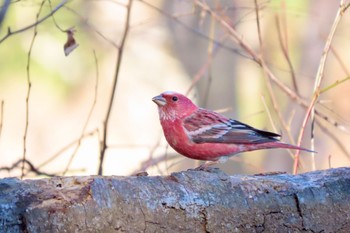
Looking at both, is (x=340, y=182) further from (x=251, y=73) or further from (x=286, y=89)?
(x=251, y=73)

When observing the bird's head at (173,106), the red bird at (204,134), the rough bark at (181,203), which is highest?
the bird's head at (173,106)

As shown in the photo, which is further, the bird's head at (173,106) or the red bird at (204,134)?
the bird's head at (173,106)

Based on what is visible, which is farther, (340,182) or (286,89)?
(286,89)

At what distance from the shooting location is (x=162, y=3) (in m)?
11.2

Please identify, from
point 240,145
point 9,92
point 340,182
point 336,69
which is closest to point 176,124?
point 240,145

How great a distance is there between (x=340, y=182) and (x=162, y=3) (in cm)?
800

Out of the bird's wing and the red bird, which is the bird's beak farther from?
the bird's wing

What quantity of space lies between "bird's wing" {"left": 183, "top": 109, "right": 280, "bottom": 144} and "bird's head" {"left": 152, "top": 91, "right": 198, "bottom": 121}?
0.15 feet

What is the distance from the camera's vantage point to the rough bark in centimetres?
288

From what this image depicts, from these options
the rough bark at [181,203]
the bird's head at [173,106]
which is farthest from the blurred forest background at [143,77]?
the rough bark at [181,203]

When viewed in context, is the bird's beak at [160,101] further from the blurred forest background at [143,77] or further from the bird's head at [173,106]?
the blurred forest background at [143,77]

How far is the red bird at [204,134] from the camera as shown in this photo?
4301 mm

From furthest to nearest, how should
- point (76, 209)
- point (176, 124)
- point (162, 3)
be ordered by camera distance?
point (162, 3) → point (176, 124) → point (76, 209)

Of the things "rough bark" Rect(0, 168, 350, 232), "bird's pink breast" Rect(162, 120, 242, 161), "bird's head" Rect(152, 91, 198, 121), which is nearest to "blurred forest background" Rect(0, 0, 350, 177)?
"bird's head" Rect(152, 91, 198, 121)
